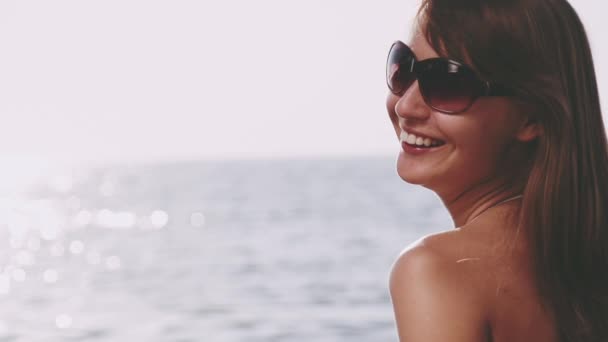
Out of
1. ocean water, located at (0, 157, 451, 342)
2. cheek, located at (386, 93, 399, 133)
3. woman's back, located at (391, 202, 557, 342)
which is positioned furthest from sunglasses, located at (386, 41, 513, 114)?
ocean water, located at (0, 157, 451, 342)

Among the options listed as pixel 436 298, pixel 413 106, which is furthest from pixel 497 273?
pixel 413 106

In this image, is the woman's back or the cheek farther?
the cheek

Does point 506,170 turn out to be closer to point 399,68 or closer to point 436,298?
point 399,68

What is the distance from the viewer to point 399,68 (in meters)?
2.12

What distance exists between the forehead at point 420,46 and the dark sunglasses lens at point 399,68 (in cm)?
2

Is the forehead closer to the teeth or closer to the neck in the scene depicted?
the teeth

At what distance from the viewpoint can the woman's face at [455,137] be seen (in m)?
2.00

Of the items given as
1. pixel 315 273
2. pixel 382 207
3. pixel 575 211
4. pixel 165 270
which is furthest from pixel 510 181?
pixel 382 207

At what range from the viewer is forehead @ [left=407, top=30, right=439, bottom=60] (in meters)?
2.02

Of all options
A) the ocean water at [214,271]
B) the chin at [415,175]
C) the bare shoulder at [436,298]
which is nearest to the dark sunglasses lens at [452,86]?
the chin at [415,175]

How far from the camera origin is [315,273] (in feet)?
55.5

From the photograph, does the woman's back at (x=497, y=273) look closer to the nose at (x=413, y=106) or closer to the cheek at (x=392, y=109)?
the nose at (x=413, y=106)

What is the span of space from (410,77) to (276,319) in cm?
1052

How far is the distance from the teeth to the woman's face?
0.04 ft
